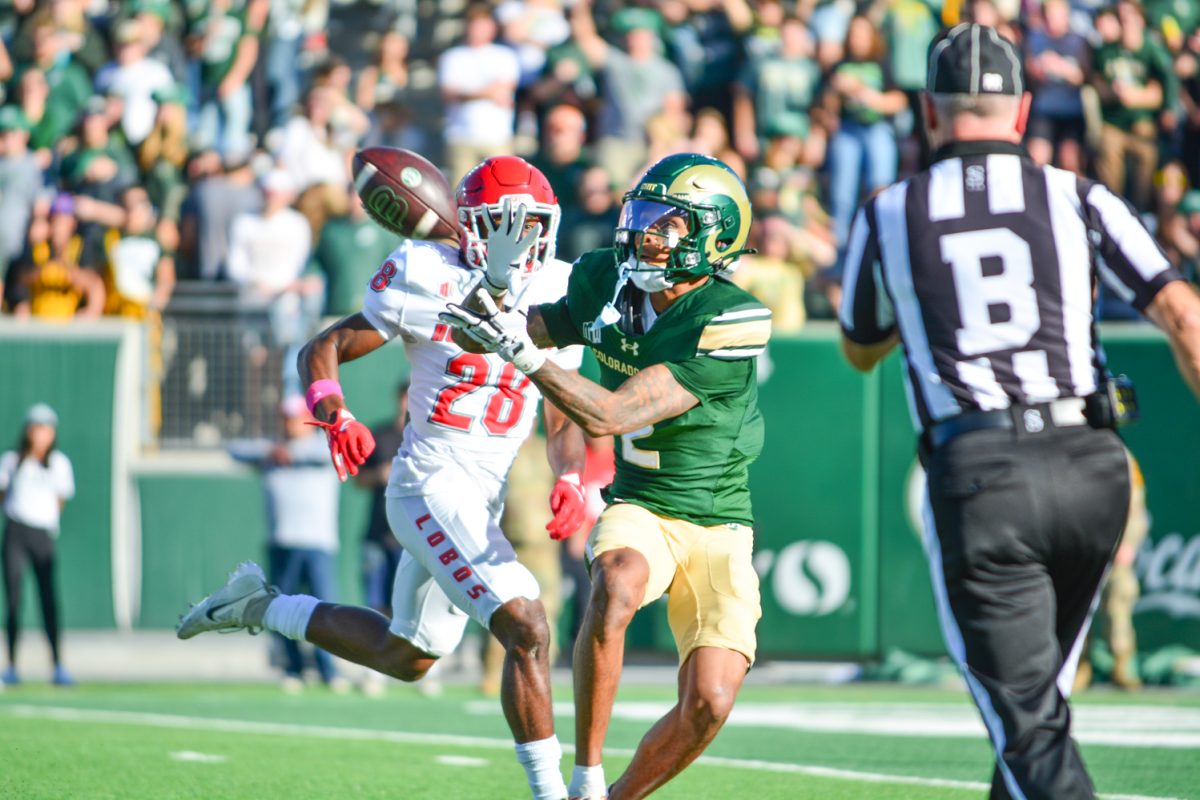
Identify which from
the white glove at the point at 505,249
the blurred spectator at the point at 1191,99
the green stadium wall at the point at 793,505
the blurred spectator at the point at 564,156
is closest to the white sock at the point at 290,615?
the white glove at the point at 505,249

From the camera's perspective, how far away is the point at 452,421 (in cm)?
609

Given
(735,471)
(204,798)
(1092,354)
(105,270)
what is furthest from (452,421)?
(105,270)

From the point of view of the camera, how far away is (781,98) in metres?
14.3

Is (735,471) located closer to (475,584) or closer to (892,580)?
(475,584)

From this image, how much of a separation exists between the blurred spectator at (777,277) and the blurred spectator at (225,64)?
15.3 ft

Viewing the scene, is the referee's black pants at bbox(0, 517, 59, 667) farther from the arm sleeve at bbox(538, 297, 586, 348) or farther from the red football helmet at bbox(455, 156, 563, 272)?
the arm sleeve at bbox(538, 297, 586, 348)

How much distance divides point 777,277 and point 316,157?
4.01 meters

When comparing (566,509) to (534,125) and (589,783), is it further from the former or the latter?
(534,125)

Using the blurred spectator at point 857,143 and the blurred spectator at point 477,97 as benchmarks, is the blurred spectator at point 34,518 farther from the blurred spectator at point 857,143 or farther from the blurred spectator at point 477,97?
the blurred spectator at point 857,143

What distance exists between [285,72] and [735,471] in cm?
1115

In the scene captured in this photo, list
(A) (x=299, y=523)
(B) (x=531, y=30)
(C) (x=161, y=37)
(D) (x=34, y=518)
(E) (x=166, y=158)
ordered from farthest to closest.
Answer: (C) (x=161, y=37), (B) (x=531, y=30), (E) (x=166, y=158), (D) (x=34, y=518), (A) (x=299, y=523)

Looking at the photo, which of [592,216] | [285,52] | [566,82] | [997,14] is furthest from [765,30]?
[285,52]

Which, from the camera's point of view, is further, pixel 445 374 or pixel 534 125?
pixel 534 125

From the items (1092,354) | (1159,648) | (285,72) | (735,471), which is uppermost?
(285,72)
